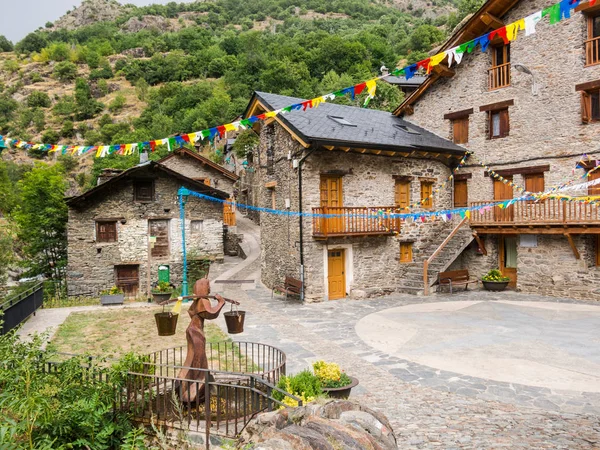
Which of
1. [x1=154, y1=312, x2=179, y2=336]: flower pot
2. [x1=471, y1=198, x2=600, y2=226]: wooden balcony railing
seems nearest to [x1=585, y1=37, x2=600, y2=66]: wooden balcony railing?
[x1=471, y1=198, x2=600, y2=226]: wooden balcony railing

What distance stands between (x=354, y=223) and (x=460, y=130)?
295 inches

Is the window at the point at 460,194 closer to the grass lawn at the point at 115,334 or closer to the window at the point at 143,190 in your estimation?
the grass lawn at the point at 115,334

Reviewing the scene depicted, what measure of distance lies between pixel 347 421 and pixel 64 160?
55.7m

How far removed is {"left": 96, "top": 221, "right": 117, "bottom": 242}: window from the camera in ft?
66.6

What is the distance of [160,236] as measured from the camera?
21.2m

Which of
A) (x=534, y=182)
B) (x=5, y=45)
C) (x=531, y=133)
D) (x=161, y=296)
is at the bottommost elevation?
(x=161, y=296)

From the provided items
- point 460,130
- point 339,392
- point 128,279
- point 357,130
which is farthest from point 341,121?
point 339,392

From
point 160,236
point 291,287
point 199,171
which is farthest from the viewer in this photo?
point 199,171

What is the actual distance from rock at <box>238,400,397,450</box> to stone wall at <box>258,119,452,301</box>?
37.9 feet

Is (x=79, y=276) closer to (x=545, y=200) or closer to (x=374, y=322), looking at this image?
(x=374, y=322)

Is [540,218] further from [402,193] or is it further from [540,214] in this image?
[402,193]

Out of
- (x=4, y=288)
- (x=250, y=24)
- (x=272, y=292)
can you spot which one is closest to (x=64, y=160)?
(x=4, y=288)

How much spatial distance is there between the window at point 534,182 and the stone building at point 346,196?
2.96m

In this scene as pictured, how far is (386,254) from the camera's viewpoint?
17.8m
